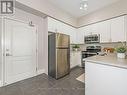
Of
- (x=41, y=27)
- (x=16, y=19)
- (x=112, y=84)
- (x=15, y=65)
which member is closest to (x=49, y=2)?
(x=41, y=27)

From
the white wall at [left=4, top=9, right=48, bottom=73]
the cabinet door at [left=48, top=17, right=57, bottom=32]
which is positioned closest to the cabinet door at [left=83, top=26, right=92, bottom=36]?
the cabinet door at [left=48, top=17, right=57, bottom=32]

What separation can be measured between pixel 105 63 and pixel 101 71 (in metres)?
0.17

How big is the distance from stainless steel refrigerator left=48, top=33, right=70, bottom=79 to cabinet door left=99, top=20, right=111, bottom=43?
66.5 inches

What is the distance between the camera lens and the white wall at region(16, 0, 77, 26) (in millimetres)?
3072

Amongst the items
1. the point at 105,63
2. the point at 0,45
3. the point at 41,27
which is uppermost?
the point at 41,27

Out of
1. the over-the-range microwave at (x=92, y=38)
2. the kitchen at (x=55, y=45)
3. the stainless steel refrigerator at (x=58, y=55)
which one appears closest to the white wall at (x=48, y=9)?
the kitchen at (x=55, y=45)

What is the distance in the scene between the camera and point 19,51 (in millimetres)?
3219

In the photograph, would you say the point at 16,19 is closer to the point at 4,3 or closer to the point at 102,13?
the point at 4,3

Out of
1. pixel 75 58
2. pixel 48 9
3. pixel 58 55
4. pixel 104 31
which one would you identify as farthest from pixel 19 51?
pixel 104 31

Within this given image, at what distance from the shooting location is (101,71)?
5.24 feet

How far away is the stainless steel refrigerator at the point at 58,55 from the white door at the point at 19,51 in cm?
65

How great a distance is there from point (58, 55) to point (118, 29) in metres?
2.63

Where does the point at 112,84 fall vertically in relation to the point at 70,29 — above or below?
below

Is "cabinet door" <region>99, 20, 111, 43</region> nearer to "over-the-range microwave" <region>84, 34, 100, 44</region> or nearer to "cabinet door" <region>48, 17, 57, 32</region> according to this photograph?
"over-the-range microwave" <region>84, 34, 100, 44</region>
